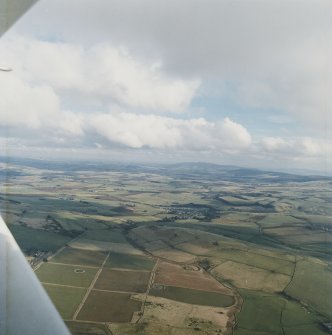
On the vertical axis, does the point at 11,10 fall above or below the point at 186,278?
above

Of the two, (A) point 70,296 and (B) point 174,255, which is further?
(B) point 174,255

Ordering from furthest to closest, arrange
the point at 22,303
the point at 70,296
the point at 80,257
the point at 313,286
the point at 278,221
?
the point at 278,221 < the point at 80,257 < the point at 313,286 < the point at 70,296 < the point at 22,303

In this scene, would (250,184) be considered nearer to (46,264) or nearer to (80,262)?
(80,262)

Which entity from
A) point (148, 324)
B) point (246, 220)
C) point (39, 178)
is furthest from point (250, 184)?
point (39, 178)

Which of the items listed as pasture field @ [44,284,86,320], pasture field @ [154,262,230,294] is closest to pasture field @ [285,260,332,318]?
pasture field @ [154,262,230,294]

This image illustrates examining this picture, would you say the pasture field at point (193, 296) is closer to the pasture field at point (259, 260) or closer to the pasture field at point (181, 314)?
the pasture field at point (181, 314)

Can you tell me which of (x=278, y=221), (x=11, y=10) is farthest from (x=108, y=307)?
(x=11, y=10)

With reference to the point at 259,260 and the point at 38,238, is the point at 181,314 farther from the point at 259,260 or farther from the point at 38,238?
the point at 38,238

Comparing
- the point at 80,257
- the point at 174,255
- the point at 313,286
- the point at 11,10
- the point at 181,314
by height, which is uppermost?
the point at 11,10
